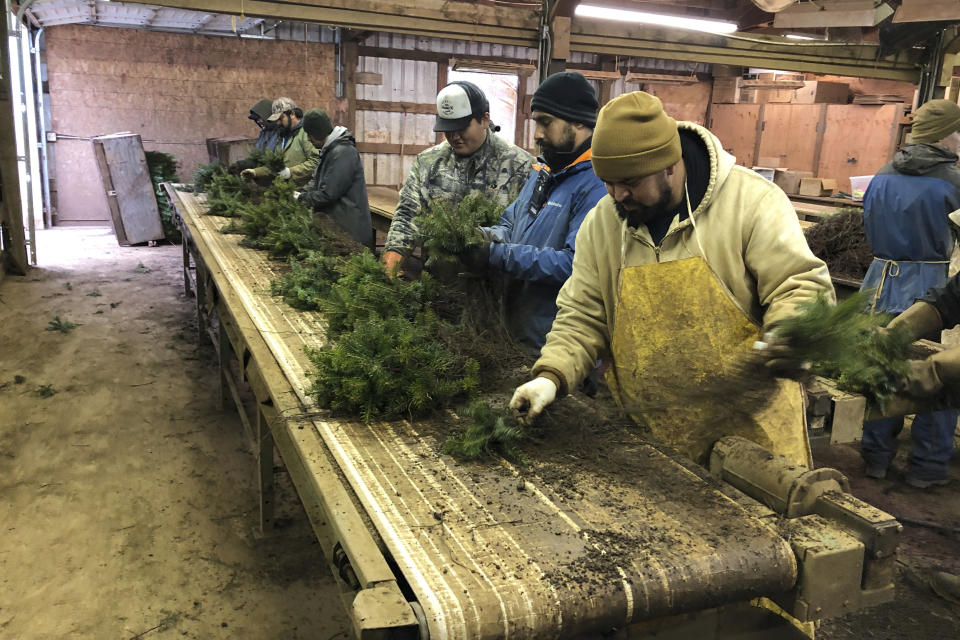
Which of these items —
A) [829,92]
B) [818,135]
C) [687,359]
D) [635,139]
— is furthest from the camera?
[818,135]

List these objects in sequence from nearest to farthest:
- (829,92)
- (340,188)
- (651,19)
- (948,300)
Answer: (948,300) → (340,188) → (651,19) → (829,92)

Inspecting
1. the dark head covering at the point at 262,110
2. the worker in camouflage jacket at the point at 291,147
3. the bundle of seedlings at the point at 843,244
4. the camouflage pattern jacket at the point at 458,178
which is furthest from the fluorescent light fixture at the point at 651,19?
the dark head covering at the point at 262,110

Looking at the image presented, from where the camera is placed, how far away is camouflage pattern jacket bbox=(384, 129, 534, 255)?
4.26 meters

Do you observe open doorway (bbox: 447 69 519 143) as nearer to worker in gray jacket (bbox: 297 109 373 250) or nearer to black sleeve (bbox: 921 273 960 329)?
worker in gray jacket (bbox: 297 109 373 250)

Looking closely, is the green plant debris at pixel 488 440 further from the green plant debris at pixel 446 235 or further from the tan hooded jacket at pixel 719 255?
the green plant debris at pixel 446 235

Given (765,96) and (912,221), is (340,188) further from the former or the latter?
(765,96)

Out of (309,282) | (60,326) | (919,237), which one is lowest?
(60,326)

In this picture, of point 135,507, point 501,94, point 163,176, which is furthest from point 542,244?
point 501,94

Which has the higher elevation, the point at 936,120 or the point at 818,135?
the point at 818,135

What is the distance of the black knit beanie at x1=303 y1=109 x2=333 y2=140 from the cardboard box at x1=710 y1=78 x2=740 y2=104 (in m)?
11.2

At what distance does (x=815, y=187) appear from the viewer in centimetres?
999

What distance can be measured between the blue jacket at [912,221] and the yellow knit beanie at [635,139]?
11.8 ft

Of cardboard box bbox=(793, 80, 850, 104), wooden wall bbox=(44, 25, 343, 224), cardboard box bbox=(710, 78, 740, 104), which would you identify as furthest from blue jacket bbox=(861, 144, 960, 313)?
cardboard box bbox=(710, 78, 740, 104)

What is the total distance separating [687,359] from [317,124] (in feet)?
16.2
